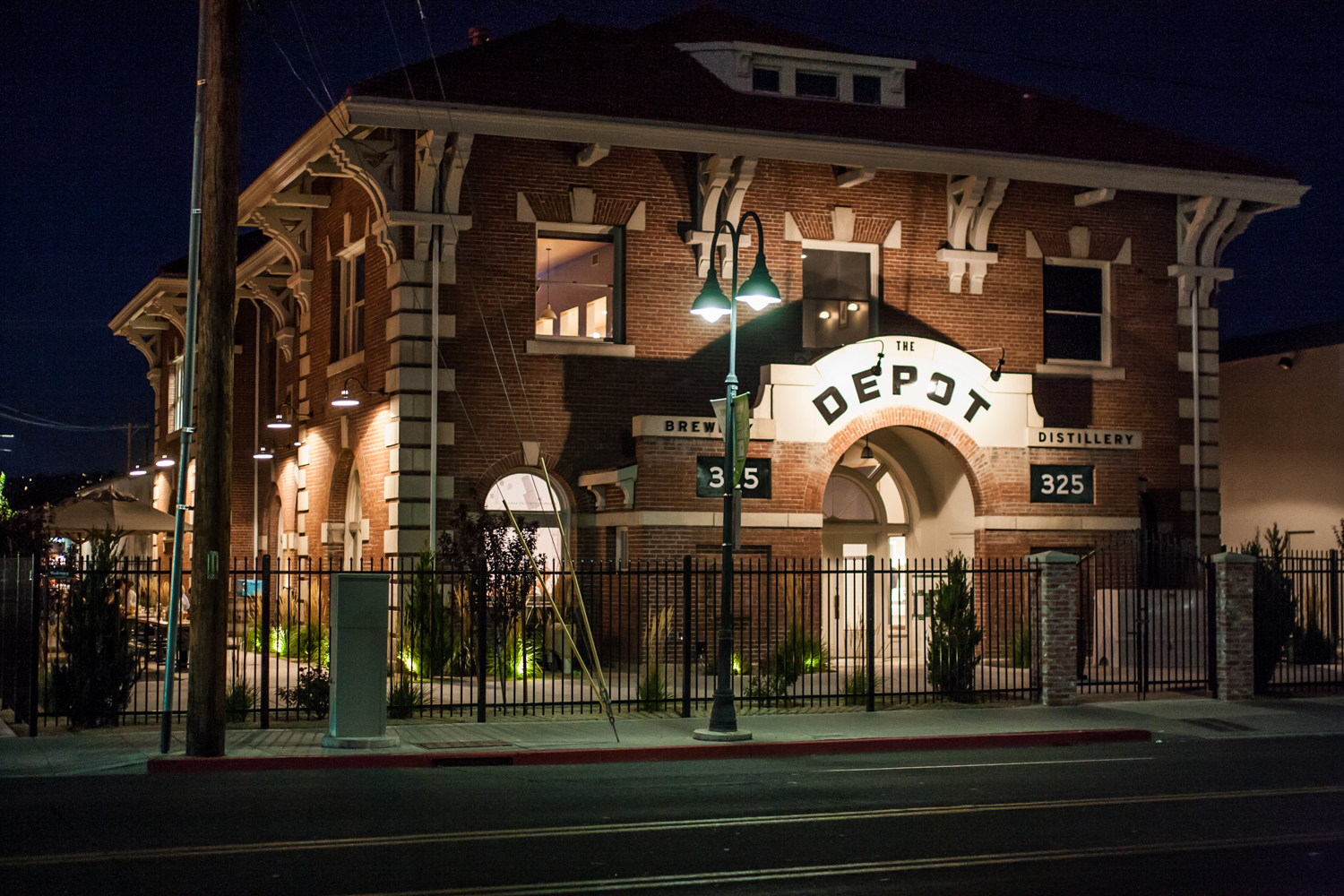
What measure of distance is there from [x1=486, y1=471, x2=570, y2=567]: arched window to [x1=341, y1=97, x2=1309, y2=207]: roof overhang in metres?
5.49

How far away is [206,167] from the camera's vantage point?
14.3 meters

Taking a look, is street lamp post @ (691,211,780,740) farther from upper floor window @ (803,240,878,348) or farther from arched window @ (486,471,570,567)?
upper floor window @ (803,240,878,348)

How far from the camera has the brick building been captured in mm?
22719

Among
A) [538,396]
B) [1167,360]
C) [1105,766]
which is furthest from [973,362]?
[1105,766]

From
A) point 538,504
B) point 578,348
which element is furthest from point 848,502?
point 578,348

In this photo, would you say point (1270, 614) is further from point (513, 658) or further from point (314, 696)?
point (314, 696)

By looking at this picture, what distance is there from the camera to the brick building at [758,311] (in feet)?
74.5

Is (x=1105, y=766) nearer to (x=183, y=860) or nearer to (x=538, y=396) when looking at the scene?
(x=183, y=860)

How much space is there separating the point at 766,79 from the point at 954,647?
10845 millimetres

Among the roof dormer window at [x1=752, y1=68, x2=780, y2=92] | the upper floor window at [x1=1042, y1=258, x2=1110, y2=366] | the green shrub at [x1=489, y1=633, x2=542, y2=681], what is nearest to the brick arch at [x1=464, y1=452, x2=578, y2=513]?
the green shrub at [x1=489, y1=633, x2=542, y2=681]

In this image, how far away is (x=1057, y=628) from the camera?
1953cm

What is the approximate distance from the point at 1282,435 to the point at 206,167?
89.7 feet

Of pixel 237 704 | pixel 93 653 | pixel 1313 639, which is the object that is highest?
pixel 93 653

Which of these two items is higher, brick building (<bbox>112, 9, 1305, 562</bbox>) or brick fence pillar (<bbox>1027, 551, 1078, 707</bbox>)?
brick building (<bbox>112, 9, 1305, 562</bbox>)
